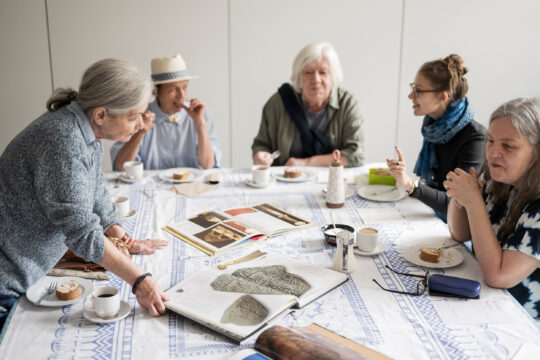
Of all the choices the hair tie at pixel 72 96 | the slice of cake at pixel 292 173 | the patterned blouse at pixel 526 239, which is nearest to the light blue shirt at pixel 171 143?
the slice of cake at pixel 292 173

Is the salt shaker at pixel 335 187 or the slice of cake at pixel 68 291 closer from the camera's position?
the slice of cake at pixel 68 291

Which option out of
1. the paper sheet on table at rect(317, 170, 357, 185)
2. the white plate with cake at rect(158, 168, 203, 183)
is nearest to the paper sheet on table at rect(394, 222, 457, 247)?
the paper sheet on table at rect(317, 170, 357, 185)

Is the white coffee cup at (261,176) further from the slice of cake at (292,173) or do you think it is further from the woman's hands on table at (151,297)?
the woman's hands on table at (151,297)

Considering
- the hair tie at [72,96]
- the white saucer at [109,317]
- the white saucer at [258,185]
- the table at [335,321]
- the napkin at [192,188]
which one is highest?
the hair tie at [72,96]

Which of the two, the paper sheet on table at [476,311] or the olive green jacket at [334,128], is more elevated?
the olive green jacket at [334,128]

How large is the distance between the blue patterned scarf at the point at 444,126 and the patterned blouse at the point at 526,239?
1.78 feet

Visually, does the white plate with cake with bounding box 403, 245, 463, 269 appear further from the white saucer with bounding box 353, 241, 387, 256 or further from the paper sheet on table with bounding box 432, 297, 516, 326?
the paper sheet on table with bounding box 432, 297, 516, 326

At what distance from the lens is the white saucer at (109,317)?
4.13ft

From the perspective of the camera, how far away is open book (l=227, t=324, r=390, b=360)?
3.60 ft

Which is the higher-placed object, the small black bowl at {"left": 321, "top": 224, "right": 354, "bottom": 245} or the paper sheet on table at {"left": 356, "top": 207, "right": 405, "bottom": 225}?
the small black bowl at {"left": 321, "top": 224, "right": 354, "bottom": 245}

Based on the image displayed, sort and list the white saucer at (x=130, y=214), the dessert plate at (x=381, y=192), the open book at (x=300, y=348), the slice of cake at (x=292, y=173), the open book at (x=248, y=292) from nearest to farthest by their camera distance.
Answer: the open book at (x=300, y=348), the open book at (x=248, y=292), the white saucer at (x=130, y=214), the dessert plate at (x=381, y=192), the slice of cake at (x=292, y=173)

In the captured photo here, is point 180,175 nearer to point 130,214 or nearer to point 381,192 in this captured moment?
point 130,214

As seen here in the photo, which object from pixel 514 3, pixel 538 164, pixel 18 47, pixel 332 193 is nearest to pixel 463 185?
pixel 538 164

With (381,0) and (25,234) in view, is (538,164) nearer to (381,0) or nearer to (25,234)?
(25,234)
